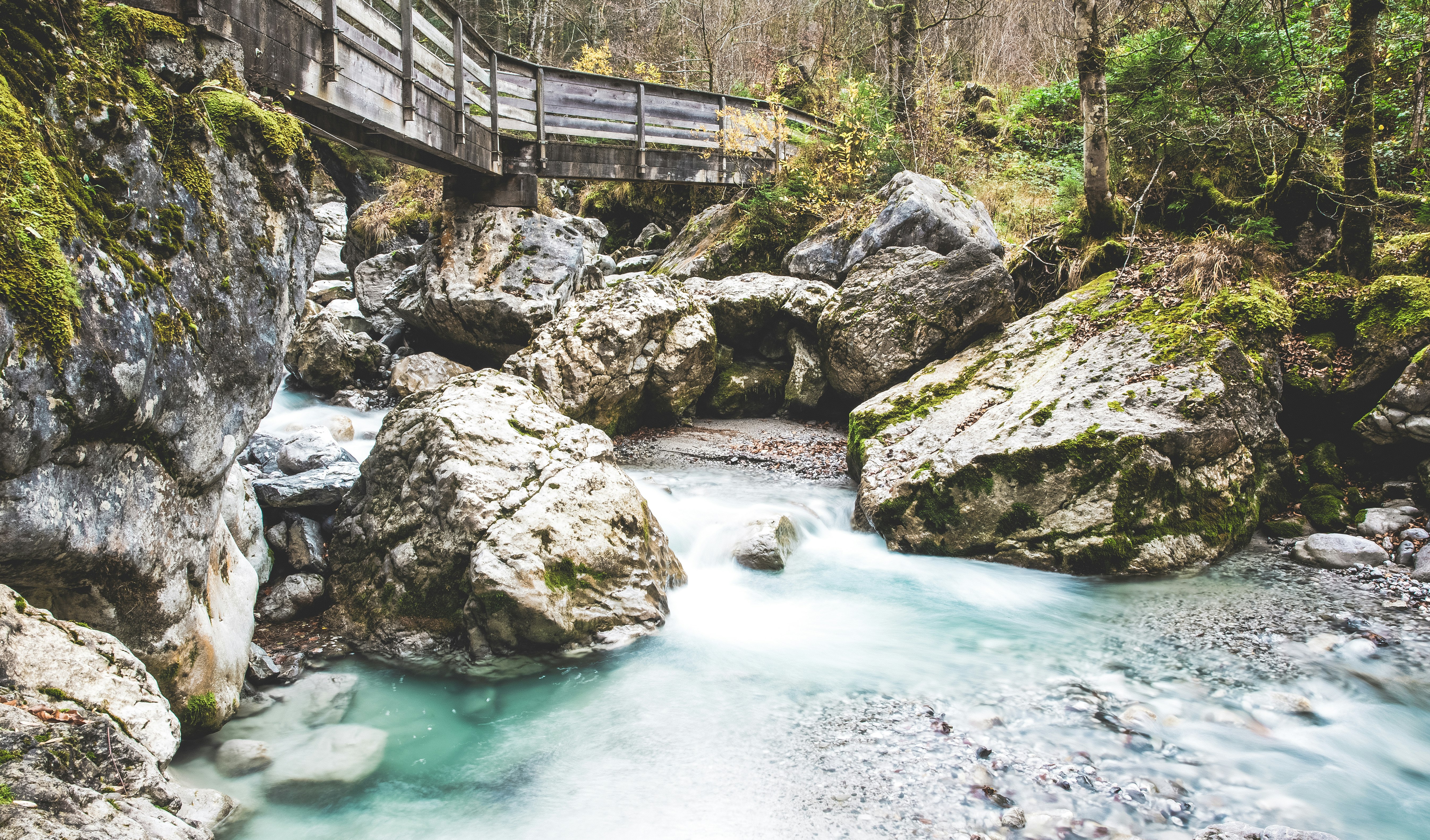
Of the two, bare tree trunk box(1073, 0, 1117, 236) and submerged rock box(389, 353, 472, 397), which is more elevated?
bare tree trunk box(1073, 0, 1117, 236)

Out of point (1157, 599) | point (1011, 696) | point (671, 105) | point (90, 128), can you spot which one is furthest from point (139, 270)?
point (671, 105)

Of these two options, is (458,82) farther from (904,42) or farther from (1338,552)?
(1338,552)

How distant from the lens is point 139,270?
123 inches

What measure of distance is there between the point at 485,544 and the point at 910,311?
20.6ft

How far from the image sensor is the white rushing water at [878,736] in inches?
135

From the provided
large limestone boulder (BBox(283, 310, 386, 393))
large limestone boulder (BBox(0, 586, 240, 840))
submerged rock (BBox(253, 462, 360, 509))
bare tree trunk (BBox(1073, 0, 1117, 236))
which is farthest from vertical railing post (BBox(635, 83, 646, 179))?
large limestone boulder (BBox(0, 586, 240, 840))

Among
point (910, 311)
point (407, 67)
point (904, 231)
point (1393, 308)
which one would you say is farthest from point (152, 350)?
point (1393, 308)

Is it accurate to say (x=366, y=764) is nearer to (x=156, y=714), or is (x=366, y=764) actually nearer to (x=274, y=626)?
(x=156, y=714)

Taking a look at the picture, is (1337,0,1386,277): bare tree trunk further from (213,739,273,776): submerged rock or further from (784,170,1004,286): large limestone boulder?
(213,739,273,776): submerged rock

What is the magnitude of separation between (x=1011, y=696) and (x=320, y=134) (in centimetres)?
841

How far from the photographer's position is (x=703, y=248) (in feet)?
42.7

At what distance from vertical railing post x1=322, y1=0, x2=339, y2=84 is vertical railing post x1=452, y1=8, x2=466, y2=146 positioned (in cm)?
280

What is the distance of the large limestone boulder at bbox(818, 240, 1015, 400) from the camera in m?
8.86

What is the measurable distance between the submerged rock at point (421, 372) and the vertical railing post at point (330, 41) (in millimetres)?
4281
